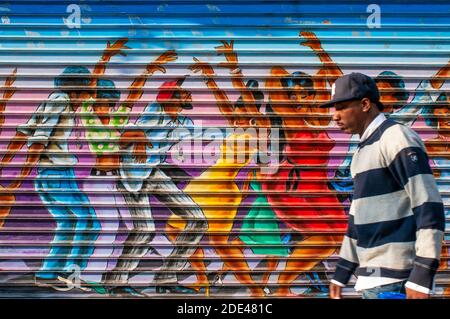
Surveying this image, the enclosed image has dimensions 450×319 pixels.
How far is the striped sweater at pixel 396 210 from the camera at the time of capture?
3361 mm

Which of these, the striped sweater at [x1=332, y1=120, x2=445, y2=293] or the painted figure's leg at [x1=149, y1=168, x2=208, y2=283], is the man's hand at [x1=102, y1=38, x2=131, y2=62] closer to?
the painted figure's leg at [x1=149, y1=168, x2=208, y2=283]

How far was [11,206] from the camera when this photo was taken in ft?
21.2

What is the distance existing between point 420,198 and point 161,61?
141 inches

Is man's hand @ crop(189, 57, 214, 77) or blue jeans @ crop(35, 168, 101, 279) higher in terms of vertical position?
man's hand @ crop(189, 57, 214, 77)

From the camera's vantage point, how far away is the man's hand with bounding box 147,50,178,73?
21.4ft

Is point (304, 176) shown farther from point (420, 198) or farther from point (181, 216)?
point (420, 198)

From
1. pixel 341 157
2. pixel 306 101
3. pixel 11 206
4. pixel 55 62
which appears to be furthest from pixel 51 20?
pixel 341 157

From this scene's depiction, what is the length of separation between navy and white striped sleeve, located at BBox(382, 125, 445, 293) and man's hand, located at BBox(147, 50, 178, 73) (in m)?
3.25

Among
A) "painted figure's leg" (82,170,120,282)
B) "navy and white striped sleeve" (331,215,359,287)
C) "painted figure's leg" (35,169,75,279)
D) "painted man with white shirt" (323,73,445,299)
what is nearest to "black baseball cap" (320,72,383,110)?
"painted man with white shirt" (323,73,445,299)

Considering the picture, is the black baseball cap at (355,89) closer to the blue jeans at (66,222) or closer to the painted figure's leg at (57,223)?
the blue jeans at (66,222)

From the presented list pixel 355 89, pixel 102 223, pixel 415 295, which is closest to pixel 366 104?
pixel 355 89

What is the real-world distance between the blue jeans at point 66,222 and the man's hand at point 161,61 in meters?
1.13

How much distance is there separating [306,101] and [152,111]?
Answer: 1.35 meters

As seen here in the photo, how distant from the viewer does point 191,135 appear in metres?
6.48
